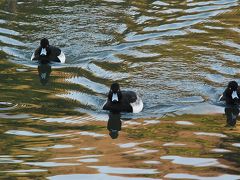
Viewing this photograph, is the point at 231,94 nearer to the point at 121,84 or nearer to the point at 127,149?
the point at 121,84

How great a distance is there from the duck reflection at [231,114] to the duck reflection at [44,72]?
16.8 ft

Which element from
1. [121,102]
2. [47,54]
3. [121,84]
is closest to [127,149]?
[121,102]

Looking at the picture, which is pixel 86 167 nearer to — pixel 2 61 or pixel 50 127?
pixel 50 127

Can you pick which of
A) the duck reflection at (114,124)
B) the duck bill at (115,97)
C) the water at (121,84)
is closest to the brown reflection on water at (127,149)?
the water at (121,84)

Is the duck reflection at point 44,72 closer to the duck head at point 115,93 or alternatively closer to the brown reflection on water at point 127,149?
the duck head at point 115,93

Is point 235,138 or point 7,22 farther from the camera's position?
point 7,22

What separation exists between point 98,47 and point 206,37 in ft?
11.5

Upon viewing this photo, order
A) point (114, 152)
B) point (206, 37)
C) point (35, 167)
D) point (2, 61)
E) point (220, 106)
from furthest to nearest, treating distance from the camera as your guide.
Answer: point (206, 37)
point (2, 61)
point (220, 106)
point (114, 152)
point (35, 167)

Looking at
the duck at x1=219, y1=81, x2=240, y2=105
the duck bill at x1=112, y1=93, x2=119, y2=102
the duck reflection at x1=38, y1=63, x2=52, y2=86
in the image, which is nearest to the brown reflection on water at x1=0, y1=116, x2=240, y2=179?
the duck bill at x1=112, y1=93, x2=119, y2=102

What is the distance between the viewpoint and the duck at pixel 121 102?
1970 cm

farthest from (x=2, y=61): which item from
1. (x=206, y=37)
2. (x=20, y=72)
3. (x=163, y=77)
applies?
(x=206, y=37)

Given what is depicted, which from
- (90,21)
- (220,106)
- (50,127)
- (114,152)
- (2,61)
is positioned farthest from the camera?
(90,21)

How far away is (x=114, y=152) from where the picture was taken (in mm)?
16578

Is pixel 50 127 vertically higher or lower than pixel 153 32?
lower
